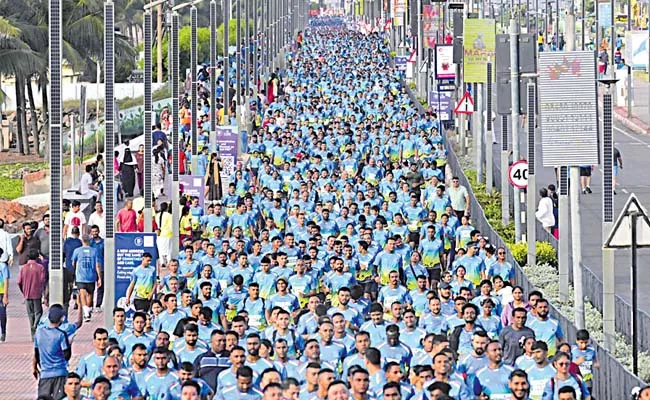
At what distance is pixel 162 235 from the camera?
98.3ft

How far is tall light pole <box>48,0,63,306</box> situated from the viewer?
20.1 meters

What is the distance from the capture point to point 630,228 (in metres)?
19.7

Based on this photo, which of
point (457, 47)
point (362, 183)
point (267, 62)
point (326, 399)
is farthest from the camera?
point (267, 62)

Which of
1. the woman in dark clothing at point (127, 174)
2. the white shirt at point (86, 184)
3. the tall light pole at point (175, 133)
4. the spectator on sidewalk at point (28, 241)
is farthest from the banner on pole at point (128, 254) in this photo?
the woman in dark clothing at point (127, 174)

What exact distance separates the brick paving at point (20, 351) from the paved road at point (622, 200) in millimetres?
7996

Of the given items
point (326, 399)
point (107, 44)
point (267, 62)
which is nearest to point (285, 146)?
point (107, 44)

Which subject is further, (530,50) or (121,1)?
(121,1)

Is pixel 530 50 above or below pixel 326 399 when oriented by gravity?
above

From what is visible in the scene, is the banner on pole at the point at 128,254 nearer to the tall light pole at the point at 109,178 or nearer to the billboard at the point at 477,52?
the tall light pole at the point at 109,178

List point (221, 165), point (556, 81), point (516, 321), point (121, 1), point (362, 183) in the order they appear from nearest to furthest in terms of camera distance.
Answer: point (516, 321), point (556, 81), point (362, 183), point (221, 165), point (121, 1)

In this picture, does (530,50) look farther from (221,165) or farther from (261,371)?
(261,371)

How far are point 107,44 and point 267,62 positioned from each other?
200 ft

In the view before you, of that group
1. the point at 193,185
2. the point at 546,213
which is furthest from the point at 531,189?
the point at 193,185

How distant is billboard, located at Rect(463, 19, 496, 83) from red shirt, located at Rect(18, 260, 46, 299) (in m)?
16.4
